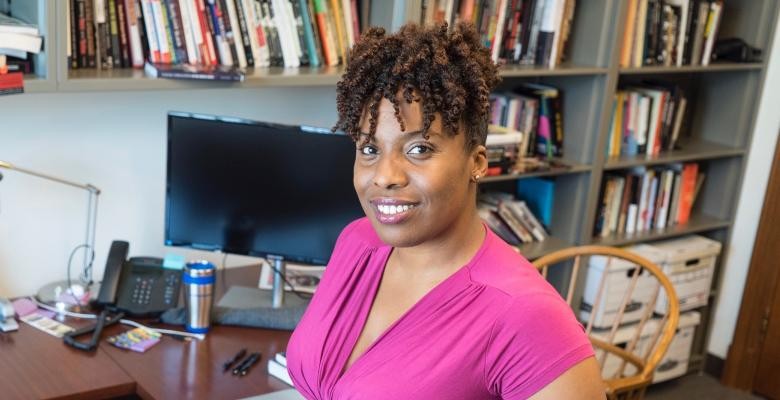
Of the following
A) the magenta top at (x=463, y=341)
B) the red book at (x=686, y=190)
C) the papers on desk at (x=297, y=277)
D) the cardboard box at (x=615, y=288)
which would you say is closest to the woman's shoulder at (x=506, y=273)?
the magenta top at (x=463, y=341)

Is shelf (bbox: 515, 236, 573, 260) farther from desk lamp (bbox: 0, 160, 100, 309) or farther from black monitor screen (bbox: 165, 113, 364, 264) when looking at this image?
desk lamp (bbox: 0, 160, 100, 309)

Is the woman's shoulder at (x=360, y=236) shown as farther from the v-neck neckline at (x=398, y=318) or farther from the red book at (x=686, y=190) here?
the red book at (x=686, y=190)

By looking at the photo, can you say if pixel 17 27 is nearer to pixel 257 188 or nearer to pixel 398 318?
pixel 257 188

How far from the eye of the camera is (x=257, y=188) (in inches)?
91.5

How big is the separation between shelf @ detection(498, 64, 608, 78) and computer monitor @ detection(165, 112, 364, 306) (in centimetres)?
73

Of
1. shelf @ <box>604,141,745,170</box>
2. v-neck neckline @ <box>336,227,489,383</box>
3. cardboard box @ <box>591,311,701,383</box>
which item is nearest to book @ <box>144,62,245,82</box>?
v-neck neckline @ <box>336,227,489,383</box>

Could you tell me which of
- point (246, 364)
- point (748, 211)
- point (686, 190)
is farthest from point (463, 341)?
point (748, 211)

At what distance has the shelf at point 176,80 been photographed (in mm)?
2115

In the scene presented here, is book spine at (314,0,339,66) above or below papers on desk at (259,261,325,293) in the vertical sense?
above

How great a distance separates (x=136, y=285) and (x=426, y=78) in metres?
1.22

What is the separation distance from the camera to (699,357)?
392cm

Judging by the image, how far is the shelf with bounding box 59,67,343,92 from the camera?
212 centimetres

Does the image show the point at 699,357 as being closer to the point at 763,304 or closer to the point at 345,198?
the point at 763,304

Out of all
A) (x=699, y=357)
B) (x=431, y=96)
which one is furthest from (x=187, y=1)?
(x=699, y=357)
